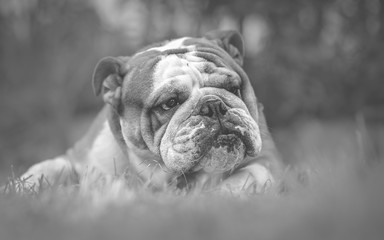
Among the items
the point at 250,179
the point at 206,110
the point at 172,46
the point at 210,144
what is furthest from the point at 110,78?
the point at 250,179

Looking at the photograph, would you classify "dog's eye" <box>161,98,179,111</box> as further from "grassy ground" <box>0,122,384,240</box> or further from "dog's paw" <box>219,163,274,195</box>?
"grassy ground" <box>0,122,384,240</box>

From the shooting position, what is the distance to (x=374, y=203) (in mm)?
1574

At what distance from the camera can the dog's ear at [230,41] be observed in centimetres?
389

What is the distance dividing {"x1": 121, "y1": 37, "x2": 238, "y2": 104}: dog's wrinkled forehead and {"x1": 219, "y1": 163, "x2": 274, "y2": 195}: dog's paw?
619 mm

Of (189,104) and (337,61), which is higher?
(189,104)

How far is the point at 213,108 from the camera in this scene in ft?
10.1

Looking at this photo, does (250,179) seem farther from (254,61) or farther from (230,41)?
(254,61)

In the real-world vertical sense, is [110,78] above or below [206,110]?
above

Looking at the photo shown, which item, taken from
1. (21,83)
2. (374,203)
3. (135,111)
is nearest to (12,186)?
(135,111)

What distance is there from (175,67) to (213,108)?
0.45 metres

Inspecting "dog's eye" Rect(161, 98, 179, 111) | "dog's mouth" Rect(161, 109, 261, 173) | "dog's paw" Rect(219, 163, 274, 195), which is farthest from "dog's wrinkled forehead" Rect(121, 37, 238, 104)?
"dog's paw" Rect(219, 163, 274, 195)

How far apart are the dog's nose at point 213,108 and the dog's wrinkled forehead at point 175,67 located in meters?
0.24

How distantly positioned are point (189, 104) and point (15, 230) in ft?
5.22

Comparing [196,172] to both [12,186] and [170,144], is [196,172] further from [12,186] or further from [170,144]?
[12,186]
